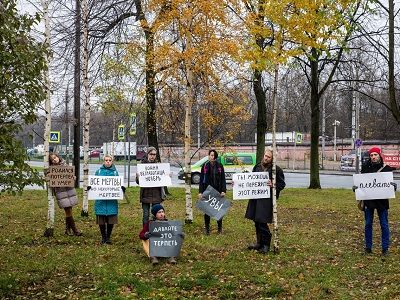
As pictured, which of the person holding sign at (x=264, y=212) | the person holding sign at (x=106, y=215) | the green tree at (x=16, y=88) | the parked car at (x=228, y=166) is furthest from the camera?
the parked car at (x=228, y=166)

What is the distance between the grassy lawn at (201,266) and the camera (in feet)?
22.1

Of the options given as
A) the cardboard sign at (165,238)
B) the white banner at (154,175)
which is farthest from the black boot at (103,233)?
the cardboard sign at (165,238)

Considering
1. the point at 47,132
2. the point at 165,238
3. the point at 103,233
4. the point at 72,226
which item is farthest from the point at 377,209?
the point at 47,132

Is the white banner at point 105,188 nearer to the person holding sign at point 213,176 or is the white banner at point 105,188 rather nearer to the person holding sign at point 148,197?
the person holding sign at point 148,197

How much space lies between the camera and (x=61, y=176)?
10289 mm

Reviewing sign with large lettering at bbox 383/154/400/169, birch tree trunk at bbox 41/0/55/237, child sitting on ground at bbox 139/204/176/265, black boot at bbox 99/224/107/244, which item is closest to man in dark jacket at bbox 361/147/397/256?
child sitting on ground at bbox 139/204/176/265

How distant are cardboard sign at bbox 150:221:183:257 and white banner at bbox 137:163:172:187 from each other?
1839 millimetres

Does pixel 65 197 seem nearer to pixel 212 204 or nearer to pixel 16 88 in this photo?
pixel 212 204

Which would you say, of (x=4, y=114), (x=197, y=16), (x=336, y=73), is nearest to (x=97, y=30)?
(x=197, y=16)

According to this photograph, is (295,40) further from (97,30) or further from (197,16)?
(97,30)

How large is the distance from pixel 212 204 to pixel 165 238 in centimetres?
246

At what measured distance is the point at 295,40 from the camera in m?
9.28

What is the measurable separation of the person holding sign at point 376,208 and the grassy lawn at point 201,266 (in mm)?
290

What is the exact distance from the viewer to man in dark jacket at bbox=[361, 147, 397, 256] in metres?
8.76
